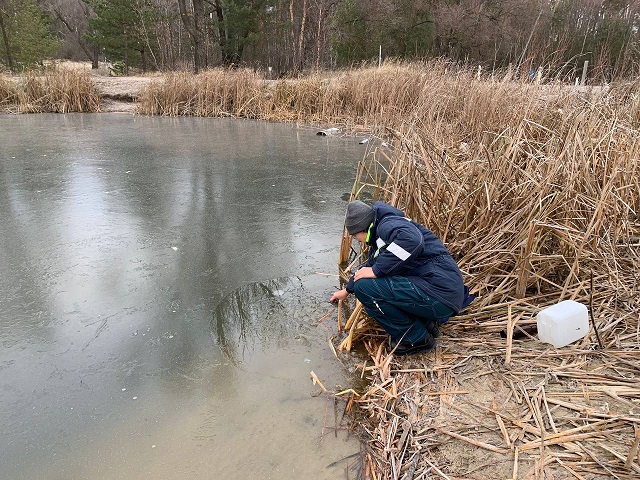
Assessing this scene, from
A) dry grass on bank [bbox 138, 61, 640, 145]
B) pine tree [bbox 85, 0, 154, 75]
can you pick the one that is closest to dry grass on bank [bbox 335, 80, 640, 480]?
dry grass on bank [bbox 138, 61, 640, 145]

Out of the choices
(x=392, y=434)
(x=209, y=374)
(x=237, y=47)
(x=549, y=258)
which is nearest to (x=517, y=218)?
(x=549, y=258)

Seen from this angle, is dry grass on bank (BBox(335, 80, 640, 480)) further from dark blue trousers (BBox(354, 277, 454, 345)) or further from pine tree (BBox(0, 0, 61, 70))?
pine tree (BBox(0, 0, 61, 70))

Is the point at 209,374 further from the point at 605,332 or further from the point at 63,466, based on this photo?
the point at 605,332

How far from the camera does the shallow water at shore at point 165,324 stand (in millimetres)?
1941

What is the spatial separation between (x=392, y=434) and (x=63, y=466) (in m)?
1.32

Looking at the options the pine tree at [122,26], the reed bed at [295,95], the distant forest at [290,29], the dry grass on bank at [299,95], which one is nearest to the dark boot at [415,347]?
the dry grass on bank at [299,95]

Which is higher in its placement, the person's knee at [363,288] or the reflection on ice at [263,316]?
the person's knee at [363,288]

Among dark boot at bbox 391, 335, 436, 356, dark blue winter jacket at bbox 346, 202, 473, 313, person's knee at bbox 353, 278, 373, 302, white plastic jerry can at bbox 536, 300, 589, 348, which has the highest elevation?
dark blue winter jacket at bbox 346, 202, 473, 313

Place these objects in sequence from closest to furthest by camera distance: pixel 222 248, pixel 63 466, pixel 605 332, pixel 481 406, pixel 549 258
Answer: pixel 63 466 → pixel 481 406 → pixel 605 332 → pixel 549 258 → pixel 222 248

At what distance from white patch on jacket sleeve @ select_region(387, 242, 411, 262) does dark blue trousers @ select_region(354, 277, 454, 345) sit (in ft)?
0.53

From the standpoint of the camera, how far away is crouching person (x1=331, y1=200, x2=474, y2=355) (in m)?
2.26

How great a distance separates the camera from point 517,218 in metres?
2.84

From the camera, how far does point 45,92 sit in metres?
11.7

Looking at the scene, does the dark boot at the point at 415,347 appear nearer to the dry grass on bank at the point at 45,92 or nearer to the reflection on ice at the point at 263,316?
the reflection on ice at the point at 263,316
